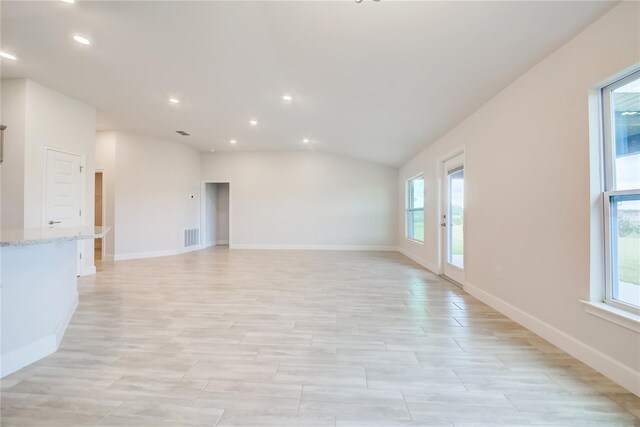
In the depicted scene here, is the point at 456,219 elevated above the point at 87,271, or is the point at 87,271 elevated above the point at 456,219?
the point at 456,219

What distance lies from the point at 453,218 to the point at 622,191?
9.02 feet

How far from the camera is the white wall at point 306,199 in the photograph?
8.04 meters

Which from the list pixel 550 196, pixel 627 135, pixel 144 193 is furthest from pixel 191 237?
pixel 627 135

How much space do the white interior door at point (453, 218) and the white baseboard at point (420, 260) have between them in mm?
298

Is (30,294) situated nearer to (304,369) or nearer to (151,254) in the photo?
(304,369)

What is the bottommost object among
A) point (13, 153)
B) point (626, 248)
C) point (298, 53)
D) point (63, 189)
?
point (626, 248)

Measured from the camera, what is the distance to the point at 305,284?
163 inches

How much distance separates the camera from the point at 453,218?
4.49m

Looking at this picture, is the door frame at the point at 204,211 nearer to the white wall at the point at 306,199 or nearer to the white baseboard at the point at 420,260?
the white wall at the point at 306,199

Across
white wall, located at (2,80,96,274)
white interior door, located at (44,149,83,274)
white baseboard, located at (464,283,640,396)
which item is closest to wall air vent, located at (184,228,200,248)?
white interior door, located at (44,149,83,274)

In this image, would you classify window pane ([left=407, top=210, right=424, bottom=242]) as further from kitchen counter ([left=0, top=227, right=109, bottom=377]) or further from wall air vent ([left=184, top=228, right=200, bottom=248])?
wall air vent ([left=184, top=228, right=200, bottom=248])

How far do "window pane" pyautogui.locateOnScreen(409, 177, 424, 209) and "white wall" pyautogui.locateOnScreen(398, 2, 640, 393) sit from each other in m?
2.71

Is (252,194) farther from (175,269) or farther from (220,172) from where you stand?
(175,269)

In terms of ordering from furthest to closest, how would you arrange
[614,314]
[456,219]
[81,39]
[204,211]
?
[204,211] < [456,219] < [81,39] < [614,314]
